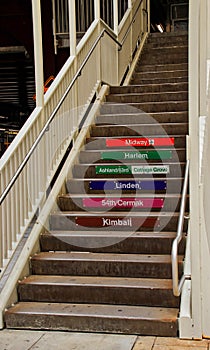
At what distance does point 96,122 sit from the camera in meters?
5.33

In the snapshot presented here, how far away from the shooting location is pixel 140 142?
4.69 m

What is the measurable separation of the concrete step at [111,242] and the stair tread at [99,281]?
0.28 m

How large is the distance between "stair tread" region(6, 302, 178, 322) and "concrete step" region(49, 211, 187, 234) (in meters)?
0.76

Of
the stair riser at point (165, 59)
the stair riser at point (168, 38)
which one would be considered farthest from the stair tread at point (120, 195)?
the stair riser at point (168, 38)

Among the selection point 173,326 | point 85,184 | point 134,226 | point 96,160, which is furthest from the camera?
point 96,160

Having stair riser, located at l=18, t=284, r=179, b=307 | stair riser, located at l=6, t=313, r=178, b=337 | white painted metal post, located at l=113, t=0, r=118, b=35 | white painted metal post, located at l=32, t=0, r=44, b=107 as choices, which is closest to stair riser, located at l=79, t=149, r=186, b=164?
white painted metal post, located at l=32, t=0, r=44, b=107

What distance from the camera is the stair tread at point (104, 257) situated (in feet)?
11.4

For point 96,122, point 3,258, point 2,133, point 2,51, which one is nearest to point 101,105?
point 96,122

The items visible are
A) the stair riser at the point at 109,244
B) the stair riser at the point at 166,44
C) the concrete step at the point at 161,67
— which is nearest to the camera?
the stair riser at the point at 109,244

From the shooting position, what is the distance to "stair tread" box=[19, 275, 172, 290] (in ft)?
10.8

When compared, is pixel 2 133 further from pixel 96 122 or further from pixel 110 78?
pixel 96 122

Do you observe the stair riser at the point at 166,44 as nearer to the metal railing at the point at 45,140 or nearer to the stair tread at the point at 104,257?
the metal railing at the point at 45,140

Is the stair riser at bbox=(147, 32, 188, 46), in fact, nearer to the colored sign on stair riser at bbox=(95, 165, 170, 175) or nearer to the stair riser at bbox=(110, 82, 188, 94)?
the stair riser at bbox=(110, 82, 188, 94)

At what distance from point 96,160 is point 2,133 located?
30.9ft
